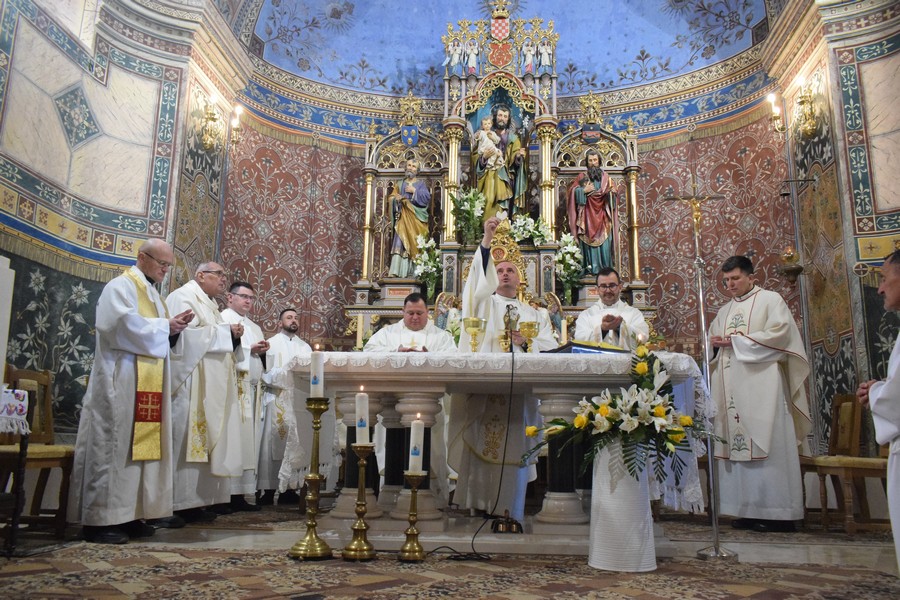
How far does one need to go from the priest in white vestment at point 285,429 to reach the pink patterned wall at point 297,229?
174 centimetres

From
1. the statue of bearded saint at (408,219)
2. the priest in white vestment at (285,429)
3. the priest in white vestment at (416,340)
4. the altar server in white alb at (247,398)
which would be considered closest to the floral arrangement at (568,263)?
the statue of bearded saint at (408,219)

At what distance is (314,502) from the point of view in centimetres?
347

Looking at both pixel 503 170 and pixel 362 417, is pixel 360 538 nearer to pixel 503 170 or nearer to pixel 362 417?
pixel 362 417

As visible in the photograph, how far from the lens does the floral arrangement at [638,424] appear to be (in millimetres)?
3562

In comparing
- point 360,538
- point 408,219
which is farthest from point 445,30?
point 360,538

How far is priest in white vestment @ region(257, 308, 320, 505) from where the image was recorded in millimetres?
4398

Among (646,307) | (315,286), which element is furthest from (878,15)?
(315,286)

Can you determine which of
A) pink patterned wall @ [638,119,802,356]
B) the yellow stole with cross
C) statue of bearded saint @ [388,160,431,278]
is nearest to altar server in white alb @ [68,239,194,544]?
the yellow stole with cross

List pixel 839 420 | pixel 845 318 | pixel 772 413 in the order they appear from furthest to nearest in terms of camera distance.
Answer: pixel 845 318
pixel 839 420
pixel 772 413

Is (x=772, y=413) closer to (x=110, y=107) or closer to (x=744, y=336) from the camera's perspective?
(x=744, y=336)

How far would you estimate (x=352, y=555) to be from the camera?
3.58 m

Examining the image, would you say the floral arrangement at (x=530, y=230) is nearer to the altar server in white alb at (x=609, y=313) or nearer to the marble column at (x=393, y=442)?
the altar server in white alb at (x=609, y=313)

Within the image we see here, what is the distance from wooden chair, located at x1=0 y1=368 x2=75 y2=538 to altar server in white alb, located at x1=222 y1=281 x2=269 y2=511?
1.39 meters

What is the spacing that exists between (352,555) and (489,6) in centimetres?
926
